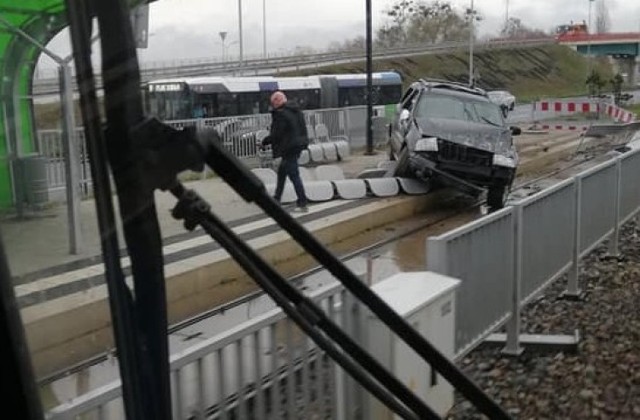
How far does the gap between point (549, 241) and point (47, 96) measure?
5694mm

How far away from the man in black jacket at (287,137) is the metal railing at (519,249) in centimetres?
524

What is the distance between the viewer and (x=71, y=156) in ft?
6.08

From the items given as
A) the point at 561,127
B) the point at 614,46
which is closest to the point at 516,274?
the point at 561,127

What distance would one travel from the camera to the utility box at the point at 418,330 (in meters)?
3.42

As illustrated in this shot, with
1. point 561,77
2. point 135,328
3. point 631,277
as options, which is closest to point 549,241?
point 631,277

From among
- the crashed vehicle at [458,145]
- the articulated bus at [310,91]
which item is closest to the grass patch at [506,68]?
the articulated bus at [310,91]

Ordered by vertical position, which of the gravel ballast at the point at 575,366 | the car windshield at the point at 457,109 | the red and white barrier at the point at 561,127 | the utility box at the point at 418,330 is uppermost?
the car windshield at the point at 457,109

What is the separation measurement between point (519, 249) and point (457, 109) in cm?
1020

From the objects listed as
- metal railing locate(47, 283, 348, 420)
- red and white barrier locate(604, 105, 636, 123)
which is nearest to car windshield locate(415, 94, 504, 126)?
metal railing locate(47, 283, 348, 420)

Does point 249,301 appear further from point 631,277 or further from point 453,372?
point 631,277

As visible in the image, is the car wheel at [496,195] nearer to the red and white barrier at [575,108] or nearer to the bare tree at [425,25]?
the bare tree at [425,25]

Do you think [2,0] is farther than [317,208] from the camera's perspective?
No

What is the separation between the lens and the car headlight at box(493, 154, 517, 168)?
14.8m

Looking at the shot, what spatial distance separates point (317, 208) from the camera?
43.3ft
